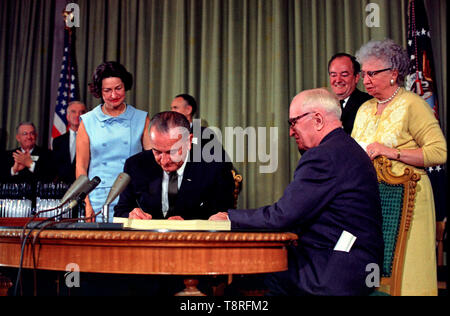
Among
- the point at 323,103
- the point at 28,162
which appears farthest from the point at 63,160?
the point at 323,103

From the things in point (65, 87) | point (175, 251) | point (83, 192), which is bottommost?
point (175, 251)

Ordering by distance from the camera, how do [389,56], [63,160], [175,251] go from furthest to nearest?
[63,160]
[389,56]
[175,251]

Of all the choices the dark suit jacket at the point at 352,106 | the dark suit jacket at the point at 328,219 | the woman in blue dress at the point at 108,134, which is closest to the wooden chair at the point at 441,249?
the dark suit jacket at the point at 352,106

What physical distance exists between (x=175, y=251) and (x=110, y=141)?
6.87 feet

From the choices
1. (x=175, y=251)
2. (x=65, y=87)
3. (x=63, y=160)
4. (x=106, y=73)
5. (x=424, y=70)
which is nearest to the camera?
(x=175, y=251)

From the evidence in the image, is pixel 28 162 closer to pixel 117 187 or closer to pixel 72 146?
pixel 72 146

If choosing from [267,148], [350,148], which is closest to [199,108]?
[267,148]

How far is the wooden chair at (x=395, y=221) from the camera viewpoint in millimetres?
2035

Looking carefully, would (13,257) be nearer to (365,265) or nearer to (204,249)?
(204,249)

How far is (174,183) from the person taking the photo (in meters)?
2.62

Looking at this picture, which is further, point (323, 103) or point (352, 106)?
point (352, 106)

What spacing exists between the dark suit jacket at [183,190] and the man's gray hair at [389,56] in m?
1.11

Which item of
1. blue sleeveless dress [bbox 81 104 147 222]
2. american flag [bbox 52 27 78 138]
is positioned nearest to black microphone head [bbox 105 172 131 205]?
blue sleeveless dress [bbox 81 104 147 222]

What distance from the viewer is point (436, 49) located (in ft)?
15.9
